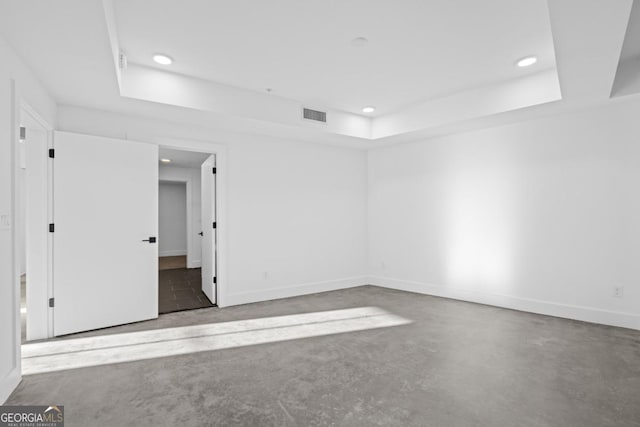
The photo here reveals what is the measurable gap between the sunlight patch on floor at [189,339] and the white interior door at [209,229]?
1.13 metres

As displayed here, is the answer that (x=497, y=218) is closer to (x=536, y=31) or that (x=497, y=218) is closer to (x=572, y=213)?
(x=572, y=213)

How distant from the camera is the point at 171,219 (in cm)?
1060

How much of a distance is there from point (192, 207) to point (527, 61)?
7439 mm

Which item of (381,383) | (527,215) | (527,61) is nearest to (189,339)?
(381,383)

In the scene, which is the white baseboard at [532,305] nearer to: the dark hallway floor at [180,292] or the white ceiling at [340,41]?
the white ceiling at [340,41]

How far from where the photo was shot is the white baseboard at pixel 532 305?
148 inches

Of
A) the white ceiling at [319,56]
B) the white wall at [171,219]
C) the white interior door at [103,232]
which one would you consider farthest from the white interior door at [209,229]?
the white wall at [171,219]

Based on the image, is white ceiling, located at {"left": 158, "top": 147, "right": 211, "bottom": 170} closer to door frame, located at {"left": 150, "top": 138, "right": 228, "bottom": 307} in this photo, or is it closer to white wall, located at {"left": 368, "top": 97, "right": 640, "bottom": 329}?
door frame, located at {"left": 150, "top": 138, "right": 228, "bottom": 307}

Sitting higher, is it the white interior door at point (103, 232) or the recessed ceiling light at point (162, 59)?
the recessed ceiling light at point (162, 59)

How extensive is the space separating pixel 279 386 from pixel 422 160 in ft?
13.9

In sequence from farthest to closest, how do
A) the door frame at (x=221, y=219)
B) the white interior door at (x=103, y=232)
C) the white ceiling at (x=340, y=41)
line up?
the door frame at (x=221, y=219) < the white interior door at (x=103, y=232) < the white ceiling at (x=340, y=41)

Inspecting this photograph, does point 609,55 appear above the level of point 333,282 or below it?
above

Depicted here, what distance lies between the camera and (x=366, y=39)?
310 cm

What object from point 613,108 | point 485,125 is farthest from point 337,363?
point 613,108
